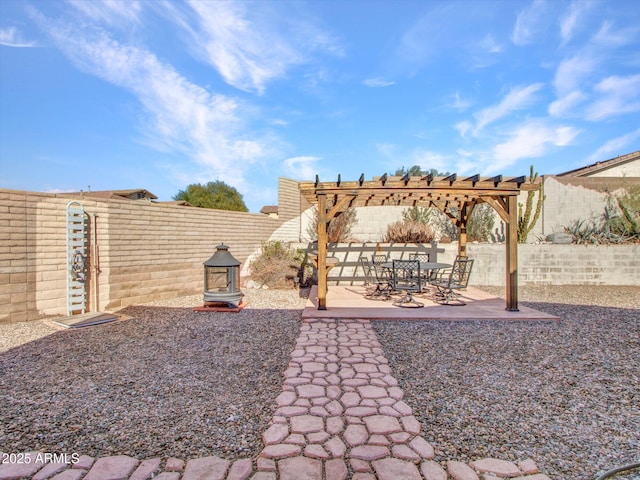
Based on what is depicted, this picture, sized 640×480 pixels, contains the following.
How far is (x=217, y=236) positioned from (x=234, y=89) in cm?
456

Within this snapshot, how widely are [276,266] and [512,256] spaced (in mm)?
6165

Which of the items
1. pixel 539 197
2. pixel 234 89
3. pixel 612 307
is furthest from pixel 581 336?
pixel 234 89

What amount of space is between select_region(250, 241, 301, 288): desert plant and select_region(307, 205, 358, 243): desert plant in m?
1.44

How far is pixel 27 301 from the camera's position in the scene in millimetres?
5496

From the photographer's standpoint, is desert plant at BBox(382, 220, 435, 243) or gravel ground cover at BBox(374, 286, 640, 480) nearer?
gravel ground cover at BBox(374, 286, 640, 480)

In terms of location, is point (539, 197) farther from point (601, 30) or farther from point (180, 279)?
point (180, 279)

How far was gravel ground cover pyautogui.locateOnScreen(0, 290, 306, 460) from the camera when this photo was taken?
2.31 m

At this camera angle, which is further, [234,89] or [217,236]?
[234,89]

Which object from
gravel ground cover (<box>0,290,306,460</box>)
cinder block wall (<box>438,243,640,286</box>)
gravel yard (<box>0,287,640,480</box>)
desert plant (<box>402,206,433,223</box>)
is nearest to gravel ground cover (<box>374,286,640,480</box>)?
gravel yard (<box>0,287,640,480</box>)

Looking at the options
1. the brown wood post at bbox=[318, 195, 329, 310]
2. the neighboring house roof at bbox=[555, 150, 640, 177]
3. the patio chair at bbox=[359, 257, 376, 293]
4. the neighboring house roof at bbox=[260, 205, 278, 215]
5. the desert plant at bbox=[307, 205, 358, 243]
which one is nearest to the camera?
the brown wood post at bbox=[318, 195, 329, 310]

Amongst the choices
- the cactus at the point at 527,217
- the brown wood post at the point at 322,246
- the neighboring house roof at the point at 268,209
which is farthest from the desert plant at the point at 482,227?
the neighboring house roof at the point at 268,209

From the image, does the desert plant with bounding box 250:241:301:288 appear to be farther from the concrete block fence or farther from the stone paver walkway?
the stone paver walkway

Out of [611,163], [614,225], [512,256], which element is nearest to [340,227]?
[512,256]

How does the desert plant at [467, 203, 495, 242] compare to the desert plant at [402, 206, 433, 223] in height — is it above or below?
below
